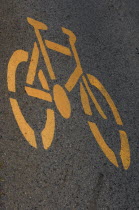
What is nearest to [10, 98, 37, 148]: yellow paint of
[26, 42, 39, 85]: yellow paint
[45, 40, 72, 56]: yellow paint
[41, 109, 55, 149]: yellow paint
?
[41, 109, 55, 149]: yellow paint

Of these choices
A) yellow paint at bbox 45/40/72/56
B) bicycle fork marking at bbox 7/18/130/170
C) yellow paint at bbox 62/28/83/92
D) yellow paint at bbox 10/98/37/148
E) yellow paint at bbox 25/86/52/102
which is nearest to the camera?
yellow paint at bbox 10/98/37/148

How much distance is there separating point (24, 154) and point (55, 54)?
1738mm

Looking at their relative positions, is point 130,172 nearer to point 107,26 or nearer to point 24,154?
point 24,154

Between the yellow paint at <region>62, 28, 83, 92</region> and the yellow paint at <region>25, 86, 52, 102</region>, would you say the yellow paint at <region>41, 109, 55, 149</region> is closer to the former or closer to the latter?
the yellow paint at <region>25, 86, 52, 102</region>

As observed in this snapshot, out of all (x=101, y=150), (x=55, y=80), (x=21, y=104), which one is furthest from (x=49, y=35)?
(x=101, y=150)

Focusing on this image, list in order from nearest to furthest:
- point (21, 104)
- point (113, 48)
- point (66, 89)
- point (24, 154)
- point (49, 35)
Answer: point (24, 154)
point (21, 104)
point (66, 89)
point (49, 35)
point (113, 48)

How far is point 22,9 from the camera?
20.0 ft

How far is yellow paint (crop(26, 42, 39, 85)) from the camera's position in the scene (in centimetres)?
522

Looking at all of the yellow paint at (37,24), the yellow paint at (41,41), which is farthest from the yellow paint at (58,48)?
the yellow paint at (37,24)

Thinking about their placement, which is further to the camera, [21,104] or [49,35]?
[49,35]

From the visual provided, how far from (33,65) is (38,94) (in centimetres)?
48

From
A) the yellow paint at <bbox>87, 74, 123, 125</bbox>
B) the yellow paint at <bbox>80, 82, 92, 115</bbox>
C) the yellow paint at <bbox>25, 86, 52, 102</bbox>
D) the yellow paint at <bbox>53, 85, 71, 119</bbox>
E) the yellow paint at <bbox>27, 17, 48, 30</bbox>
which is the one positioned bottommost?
the yellow paint at <bbox>25, 86, 52, 102</bbox>

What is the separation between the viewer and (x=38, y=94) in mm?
5148

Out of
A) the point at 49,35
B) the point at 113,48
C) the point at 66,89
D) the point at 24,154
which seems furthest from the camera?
the point at 113,48
